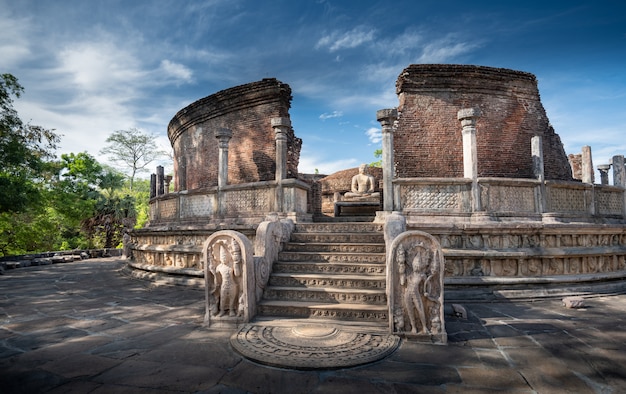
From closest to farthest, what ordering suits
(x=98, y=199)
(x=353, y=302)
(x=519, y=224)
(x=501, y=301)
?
(x=353, y=302) < (x=501, y=301) < (x=519, y=224) < (x=98, y=199)

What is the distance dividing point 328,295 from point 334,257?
935mm

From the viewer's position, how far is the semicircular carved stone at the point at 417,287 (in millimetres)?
3580

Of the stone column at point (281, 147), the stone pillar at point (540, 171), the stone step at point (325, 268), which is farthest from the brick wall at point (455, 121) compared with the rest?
the stone step at point (325, 268)

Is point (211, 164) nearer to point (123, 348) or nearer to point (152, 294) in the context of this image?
point (152, 294)

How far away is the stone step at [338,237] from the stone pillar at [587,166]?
657 cm

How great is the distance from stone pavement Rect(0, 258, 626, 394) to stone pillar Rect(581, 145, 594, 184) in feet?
14.4

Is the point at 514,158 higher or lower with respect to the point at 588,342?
higher

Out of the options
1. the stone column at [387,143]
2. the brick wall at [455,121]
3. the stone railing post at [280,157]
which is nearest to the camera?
the stone column at [387,143]

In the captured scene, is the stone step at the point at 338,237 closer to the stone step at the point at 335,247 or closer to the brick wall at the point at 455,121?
the stone step at the point at 335,247

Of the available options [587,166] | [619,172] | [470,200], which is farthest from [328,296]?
[619,172]

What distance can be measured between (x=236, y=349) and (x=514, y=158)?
438 inches

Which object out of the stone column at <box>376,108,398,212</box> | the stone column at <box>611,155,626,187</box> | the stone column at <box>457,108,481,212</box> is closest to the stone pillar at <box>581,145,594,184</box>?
the stone column at <box>611,155,626,187</box>

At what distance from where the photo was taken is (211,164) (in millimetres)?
12734

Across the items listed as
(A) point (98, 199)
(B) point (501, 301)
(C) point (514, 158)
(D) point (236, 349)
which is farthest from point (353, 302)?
(A) point (98, 199)
